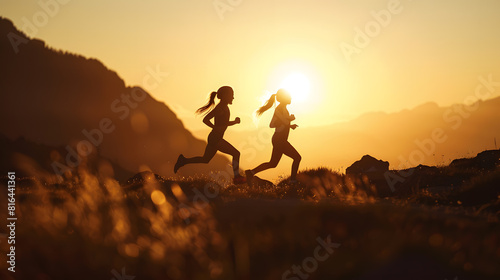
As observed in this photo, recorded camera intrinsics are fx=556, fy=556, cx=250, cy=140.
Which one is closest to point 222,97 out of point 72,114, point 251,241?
point 251,241

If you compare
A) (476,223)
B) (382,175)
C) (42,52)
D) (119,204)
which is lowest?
(476,223)

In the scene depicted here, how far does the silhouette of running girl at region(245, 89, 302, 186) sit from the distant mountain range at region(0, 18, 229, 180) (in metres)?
63.5

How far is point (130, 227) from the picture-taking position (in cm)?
874

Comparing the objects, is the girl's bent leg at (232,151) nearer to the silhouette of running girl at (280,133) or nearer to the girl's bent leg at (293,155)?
the silhouette of running girl at (280,133)

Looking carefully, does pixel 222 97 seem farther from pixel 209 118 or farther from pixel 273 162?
pixel 273 162

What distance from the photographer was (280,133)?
14.8 meters

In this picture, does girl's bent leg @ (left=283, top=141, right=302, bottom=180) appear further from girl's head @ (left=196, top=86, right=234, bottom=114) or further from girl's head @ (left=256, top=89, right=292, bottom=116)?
girl's head @ (left=196, top=86, right=234, bottom=114)

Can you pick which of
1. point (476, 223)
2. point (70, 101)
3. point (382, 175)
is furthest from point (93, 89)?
point (476, 223)

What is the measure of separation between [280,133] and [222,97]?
1812 mm

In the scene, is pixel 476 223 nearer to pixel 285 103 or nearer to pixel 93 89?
pixel 285 103

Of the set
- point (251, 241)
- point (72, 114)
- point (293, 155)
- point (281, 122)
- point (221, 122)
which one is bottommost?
point (251, 241)

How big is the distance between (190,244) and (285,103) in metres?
7.69

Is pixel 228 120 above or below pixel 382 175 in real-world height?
above

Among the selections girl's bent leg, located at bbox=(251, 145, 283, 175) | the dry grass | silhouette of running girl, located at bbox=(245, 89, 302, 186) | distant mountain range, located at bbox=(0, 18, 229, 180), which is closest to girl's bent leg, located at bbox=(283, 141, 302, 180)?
silhouette of running girl, located at bbox=(245, 89, 302, 186)
